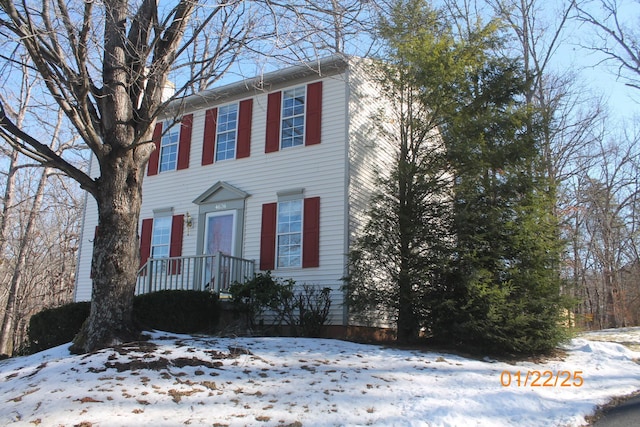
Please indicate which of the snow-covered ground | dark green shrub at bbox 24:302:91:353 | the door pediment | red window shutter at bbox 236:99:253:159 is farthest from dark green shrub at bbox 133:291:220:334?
red window shutter at bbox 236:99:253:159

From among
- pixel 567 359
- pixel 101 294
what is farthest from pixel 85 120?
pixel 567 359

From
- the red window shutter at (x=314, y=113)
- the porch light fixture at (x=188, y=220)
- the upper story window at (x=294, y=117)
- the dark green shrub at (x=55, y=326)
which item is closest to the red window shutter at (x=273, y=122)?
the upper story window at (x=294, y=117)

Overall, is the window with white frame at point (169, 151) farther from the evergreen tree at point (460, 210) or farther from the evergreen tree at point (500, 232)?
the evergreen tree at point (500, 232)

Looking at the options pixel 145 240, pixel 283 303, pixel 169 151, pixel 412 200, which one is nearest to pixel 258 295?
pixel 283 303

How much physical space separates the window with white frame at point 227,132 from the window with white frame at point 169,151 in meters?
1.49

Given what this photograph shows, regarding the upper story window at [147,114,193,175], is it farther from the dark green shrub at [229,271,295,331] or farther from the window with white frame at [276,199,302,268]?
the dark green shrub at [229,271,295,331]

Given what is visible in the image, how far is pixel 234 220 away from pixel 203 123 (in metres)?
3.21

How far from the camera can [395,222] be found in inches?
382

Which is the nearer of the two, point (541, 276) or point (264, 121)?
point (541, 276)

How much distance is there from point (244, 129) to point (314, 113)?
82.5 inches

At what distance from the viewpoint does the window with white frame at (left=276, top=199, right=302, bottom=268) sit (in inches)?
444

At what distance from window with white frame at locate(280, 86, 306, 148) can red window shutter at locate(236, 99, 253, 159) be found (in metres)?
1.02

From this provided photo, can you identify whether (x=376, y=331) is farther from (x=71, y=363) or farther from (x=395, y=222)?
(x=71, y=363)
